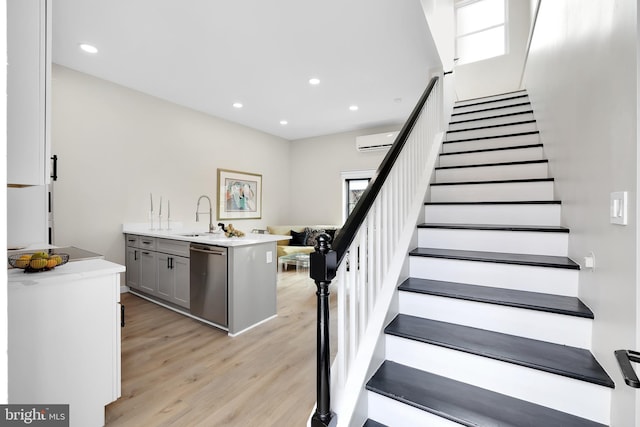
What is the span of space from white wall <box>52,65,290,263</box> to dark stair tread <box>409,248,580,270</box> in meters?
4.00

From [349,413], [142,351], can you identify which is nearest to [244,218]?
[142,351]

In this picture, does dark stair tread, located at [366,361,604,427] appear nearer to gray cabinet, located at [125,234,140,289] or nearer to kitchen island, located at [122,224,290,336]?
kitchen island, located at [122,224,290,336]

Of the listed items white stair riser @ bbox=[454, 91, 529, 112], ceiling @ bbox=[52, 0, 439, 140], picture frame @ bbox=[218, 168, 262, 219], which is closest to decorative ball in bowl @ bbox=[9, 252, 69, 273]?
ceiling @ bbox=[52, 0, 439, 140]

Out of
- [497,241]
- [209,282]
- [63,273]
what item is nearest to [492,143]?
[497,241]

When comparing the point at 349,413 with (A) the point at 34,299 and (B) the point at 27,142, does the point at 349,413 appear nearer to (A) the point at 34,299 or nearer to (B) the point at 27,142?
(A) the point at 34,299

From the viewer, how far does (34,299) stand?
1.34 meters

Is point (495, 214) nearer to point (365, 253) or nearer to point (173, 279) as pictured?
point (365, 253)

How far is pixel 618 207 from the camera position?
1004 millimetres

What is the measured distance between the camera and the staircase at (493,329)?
1.16m

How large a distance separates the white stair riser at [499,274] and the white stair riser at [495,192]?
906 mm

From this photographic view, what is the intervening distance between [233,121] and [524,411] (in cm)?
576

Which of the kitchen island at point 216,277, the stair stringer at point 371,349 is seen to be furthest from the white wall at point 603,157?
the kitchen island at point 216,277

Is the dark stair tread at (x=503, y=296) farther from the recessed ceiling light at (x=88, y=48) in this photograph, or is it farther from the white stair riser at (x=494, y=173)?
the recessed ceiling light at (x=88, y=48)

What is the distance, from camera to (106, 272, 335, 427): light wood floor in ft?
5.60
